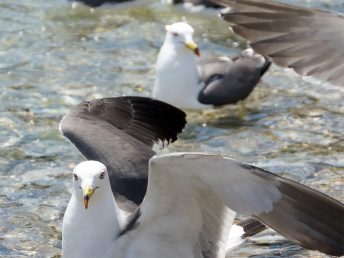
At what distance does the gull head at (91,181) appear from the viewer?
4887mm

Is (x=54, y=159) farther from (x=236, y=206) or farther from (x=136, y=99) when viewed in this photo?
(x=236, y=206)

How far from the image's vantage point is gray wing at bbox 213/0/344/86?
6.03m

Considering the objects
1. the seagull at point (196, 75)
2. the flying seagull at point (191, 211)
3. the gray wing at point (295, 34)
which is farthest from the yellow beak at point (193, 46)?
the flying seagull at point (191, 211)

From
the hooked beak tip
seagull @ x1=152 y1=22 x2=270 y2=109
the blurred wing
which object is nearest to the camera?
the blurred wing

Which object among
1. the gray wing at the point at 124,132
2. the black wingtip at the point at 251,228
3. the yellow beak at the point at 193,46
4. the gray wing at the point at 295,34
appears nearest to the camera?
the black wingtip at the point at 251,228

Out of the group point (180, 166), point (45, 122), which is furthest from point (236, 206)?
point (45, 122)

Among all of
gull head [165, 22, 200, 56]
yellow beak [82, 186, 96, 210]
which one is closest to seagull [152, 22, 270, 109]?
gull head [165, 22, 200, 56]

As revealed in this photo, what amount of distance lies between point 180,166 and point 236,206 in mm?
301

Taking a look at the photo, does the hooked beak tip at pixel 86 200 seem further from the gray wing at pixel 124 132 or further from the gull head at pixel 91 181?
the gray wing at pixel 124 132

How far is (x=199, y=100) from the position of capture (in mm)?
8430

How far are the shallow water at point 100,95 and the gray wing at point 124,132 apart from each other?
0.60 metres

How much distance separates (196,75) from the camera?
28.7 feet

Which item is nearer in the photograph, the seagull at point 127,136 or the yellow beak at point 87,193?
the yellow beak at point 87,193

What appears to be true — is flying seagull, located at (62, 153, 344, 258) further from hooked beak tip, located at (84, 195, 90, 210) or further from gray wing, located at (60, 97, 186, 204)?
gray wing, located at (60, 97, 186, 204)
